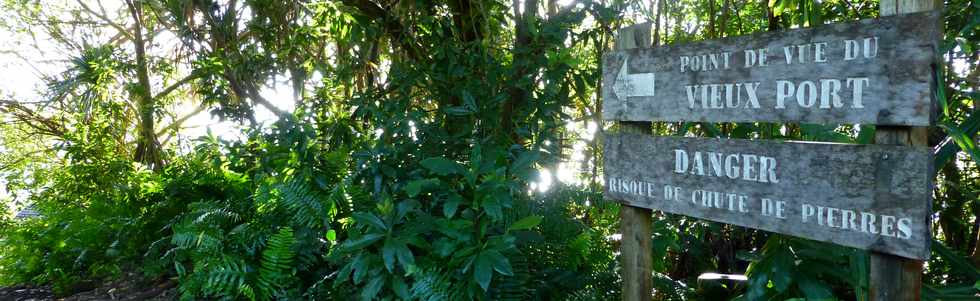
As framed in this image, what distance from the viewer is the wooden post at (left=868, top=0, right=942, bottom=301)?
1696 mm

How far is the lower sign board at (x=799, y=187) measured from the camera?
168 centimetres

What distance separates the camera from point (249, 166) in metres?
4.58

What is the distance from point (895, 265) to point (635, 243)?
90 centimetres

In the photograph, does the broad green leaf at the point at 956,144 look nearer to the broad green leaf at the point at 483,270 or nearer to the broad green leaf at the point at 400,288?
the broad green leaf at the point at 483,270

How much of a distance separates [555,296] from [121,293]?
2778 mm

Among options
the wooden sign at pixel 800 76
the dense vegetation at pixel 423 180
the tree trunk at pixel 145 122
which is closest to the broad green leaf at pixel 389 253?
the dense vegetation at pixel 423 180

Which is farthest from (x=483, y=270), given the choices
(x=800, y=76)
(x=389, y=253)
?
(x=800, y=76)

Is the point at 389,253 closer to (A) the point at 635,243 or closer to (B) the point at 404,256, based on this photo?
(B) the point at 404,256

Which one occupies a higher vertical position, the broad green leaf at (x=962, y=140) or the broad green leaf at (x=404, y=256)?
the broad green leaf at (x=962, y=140)

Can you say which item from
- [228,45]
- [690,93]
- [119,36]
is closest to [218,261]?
[228,45]

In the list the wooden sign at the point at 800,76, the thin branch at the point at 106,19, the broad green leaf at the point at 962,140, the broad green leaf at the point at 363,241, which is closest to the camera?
the wooden sign at the point at 800,76

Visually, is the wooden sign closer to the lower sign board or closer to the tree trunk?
the lower sign board

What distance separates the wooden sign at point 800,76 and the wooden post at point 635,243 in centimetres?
9

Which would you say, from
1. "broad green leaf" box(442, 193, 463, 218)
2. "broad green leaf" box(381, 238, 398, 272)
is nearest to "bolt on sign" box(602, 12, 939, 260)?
"broad green leaf" box(442, 193, 463, 218)
